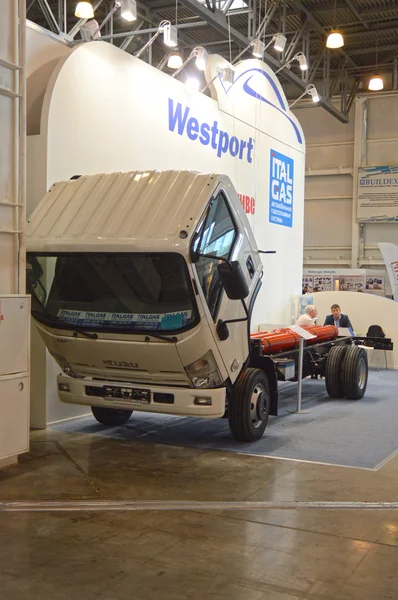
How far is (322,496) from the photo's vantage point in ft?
17.9

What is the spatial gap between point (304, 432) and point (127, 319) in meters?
2.76

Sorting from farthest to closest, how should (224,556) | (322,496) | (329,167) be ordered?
(329,167), (322,496), (224,556)

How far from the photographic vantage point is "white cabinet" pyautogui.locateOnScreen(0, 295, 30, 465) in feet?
19.2

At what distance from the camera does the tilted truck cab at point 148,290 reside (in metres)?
6.18

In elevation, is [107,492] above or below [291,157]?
below

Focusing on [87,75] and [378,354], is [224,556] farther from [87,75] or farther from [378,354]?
[378,354]

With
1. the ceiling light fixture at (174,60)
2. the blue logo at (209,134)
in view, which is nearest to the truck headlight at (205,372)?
the blue logo at (209,134)

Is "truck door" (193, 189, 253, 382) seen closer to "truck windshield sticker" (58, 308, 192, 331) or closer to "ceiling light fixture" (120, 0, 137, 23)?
"truck windshield sticker" (58, 308, 192, 331)

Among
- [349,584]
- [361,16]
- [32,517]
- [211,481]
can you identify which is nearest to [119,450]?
[211,481]

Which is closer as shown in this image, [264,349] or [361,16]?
[264,349]

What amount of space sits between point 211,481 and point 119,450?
1422 millimetres

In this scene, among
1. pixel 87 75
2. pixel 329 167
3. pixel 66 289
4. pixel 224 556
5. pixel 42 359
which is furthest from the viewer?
pixel 329 167

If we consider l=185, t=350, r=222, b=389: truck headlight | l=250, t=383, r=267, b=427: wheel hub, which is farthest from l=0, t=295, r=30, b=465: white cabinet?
l=250, t=383, r=267, b=427: wheel hub

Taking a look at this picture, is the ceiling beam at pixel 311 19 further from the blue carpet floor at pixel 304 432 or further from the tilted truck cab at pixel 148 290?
the tilted truck cab at pixel 148 290
